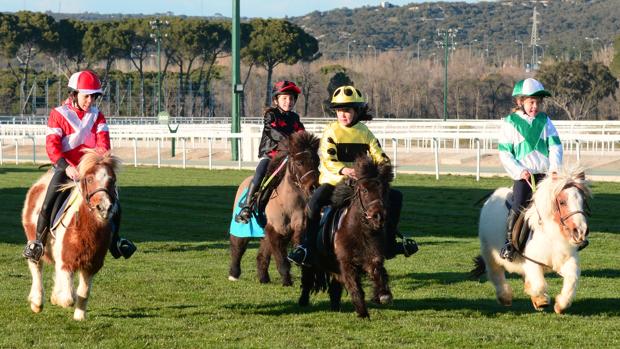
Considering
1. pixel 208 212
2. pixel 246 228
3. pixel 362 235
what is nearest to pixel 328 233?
pixel 362 235

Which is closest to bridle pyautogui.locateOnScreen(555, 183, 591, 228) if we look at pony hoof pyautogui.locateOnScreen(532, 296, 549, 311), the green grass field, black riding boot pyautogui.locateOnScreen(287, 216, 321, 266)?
pony hoof pyautogui.locateOnScreen(532, 296, 549, 311)

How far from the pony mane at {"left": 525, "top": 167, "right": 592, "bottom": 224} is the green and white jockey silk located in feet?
1.65

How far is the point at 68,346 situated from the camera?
30.1 ft

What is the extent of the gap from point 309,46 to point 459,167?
186ft

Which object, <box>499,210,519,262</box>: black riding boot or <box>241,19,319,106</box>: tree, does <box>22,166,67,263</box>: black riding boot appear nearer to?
<box>499,210,519,262</box>: black riding boot

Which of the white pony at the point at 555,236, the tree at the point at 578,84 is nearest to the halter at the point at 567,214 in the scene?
the white pony at the point at 555,236

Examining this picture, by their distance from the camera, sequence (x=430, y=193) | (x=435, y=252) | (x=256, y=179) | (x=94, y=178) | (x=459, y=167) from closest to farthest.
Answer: (x=94, y=178) < (x=256, y=179) < (x=435, y=252) < (x=430, y=193) < (x=459, y=167)

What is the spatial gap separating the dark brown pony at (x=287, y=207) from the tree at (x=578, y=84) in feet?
227

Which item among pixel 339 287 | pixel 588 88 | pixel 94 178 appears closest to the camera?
pixel 94 178

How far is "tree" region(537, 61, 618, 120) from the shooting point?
266 feet

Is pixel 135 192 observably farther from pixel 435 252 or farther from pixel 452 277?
pixel 452 277

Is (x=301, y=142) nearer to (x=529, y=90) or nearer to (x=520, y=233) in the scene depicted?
(x=529, y=90)

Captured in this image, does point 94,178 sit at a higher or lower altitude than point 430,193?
higher

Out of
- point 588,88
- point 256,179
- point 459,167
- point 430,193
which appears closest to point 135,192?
point 430,193
